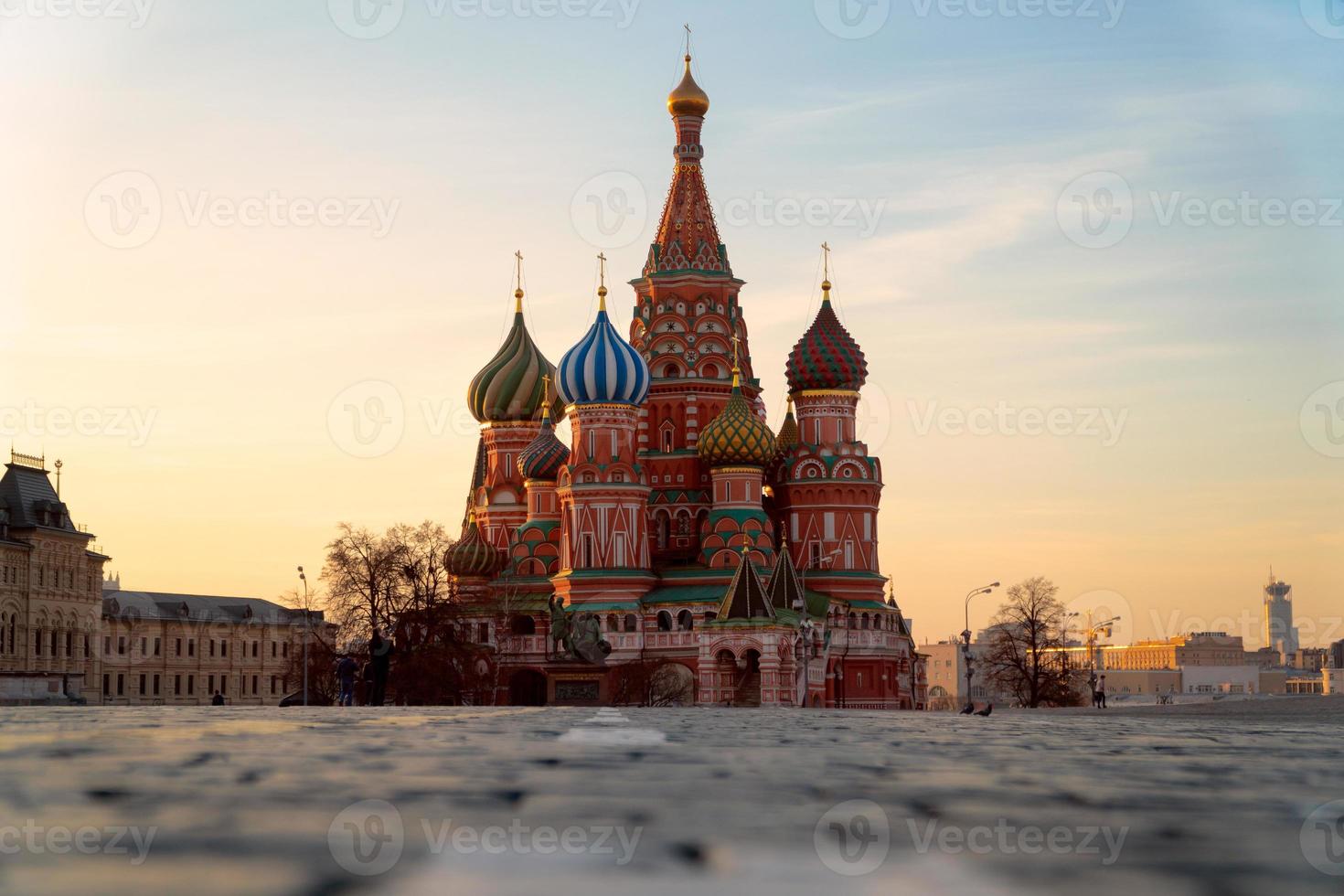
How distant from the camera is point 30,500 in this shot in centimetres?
7894

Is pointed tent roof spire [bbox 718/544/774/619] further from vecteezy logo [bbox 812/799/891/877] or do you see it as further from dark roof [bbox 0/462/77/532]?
vecteezy logo [bbox 812/799/891/877]

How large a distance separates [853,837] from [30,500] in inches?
3144

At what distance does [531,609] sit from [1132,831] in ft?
200

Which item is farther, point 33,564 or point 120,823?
point 33,564

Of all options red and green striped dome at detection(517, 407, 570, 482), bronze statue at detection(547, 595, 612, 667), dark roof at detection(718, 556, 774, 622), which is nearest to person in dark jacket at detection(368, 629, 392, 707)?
bronze statue at detection(547, 595, 612, 667)

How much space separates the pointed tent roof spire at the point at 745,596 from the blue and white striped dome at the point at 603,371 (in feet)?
27.8

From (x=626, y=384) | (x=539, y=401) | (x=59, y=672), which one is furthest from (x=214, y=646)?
(x=626, y=384)

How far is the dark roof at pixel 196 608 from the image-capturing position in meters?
93.1

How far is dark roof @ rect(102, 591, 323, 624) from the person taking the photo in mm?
93062

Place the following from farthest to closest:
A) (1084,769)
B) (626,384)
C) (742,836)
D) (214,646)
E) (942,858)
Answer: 1. (214,646)
2. (626,384)
3. (1084,769)
4. (742,836)
5. (942,858)

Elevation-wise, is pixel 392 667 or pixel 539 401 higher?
pixel 539 401

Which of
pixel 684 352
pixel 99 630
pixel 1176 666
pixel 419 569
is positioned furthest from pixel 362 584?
pixel 1176 666

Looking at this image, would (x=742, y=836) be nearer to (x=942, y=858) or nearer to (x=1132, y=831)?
(x=942, y=858)

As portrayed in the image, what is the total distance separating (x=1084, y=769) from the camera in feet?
27.7
